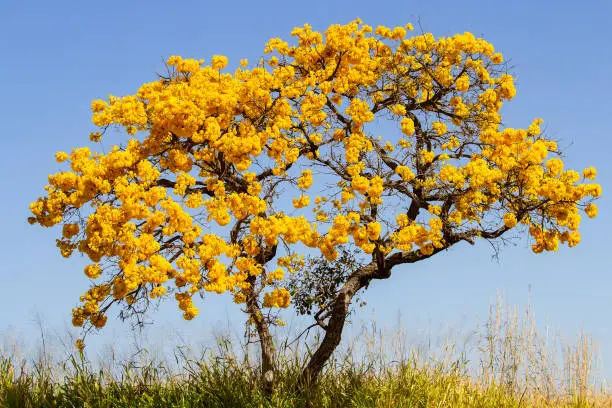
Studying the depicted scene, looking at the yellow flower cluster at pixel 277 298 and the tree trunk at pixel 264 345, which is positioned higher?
the yellow flower cluster at pixel 277 298

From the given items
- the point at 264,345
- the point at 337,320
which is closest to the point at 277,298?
the point at 264,345

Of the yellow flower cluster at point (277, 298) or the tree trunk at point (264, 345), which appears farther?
the tree trunk at point (264, 345)

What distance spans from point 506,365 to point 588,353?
4.72ft

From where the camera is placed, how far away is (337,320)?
9.80 meters

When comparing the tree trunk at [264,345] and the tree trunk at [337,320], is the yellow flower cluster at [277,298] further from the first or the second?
the tree trunk at [337,320]

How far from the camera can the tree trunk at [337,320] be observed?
952 centimetres

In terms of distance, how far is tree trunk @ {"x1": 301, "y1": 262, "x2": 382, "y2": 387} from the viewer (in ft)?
31.2

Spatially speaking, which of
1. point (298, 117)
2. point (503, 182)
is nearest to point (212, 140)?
point (298, 117)

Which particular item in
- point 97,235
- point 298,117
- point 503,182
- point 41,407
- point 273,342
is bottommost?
point 41,407

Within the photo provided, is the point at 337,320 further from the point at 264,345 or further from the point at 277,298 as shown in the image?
the point at 277,298

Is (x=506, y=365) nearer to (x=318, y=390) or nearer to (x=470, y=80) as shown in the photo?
(x=318, y=390)

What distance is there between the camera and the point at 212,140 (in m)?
8.38

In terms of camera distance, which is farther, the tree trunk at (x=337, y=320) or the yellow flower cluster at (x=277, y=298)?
the tree trunk at (x=337, y=320)

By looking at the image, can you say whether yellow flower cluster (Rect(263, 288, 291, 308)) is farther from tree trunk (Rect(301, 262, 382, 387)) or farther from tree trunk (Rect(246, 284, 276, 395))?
tree trunk (Rect(301, 262, 382, 387))
